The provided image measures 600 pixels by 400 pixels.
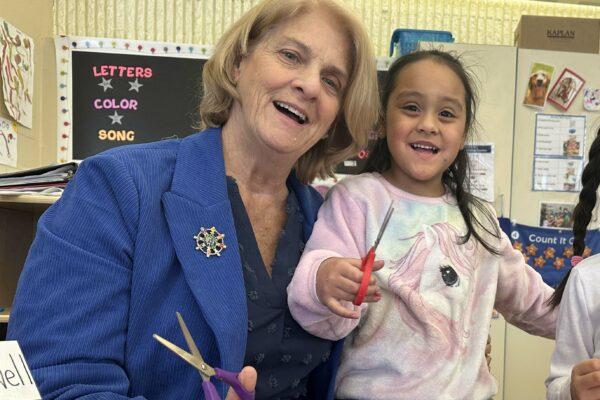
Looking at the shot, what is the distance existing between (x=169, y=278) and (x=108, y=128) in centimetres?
255

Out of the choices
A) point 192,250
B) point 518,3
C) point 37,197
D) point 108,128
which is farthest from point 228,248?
point 518,3

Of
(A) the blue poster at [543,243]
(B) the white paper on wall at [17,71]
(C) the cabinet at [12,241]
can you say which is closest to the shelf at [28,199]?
(C) the cabinet at [12,241]

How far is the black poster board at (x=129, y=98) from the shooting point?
3.45 metres

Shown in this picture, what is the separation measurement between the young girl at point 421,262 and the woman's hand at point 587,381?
27cm

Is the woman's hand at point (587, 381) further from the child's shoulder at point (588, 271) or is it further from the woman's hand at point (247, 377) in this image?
the woman's hand at point (247, 377)

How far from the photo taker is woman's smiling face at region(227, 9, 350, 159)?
1.29 meters

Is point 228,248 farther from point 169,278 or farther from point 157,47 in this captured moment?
point 157,47

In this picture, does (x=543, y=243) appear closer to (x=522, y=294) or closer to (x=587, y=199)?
(x=587, y=199)

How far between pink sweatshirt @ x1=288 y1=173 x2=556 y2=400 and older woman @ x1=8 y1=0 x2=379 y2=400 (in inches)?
2.5

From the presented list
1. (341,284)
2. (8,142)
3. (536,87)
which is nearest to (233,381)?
(341,284)

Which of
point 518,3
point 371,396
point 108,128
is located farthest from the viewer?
point 518,3

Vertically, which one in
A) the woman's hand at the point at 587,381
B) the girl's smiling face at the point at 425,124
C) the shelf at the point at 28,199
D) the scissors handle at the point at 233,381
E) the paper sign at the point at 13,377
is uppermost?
the girl's smiling face at the point at 425,124

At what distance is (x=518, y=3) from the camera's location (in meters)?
4.74

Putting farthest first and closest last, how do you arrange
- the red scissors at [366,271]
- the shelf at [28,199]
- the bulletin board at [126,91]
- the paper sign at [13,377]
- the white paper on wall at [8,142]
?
the bulletin board at [126,91] < the white paper on wall at [8,142] < the shelf at [28,199] < the red scissors at [366,271] < the paper sign at [13,377]
